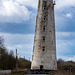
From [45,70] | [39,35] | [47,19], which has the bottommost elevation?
[45,70]

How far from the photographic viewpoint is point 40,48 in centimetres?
3672

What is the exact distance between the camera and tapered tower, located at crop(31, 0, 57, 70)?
3634 centimetres

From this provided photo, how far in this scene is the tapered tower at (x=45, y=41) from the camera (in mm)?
36344

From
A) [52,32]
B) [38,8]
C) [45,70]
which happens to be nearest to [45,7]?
[38,8]

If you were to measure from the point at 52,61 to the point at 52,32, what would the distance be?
4849 millimetres

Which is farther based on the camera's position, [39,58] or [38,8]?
[38,8]

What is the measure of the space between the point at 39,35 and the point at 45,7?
5.13 m

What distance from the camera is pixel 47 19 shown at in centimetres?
3775

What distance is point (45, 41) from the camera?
37000 mm

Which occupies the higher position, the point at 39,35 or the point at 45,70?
the point at 39,35

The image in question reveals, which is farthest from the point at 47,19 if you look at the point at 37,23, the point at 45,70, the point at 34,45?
the point at 45,70

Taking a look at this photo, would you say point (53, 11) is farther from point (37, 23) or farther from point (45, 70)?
point (45, 70)

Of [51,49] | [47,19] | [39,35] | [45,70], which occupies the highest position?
[47,19]

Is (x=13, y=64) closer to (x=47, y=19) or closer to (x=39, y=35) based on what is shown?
(x=39, y=35)
